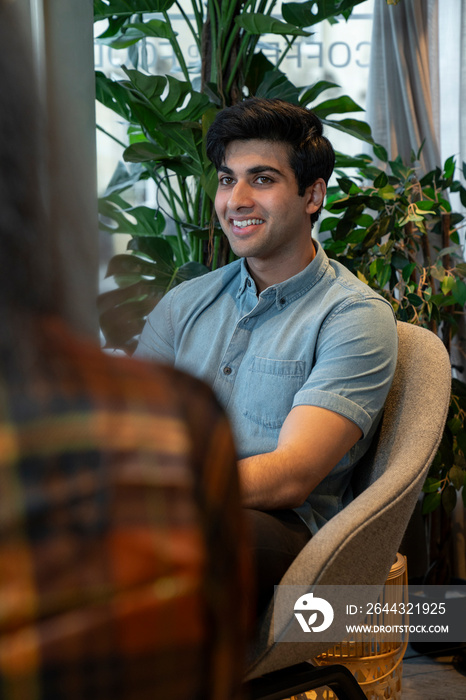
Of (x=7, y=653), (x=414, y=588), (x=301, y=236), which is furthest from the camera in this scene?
(x=414, y=588)

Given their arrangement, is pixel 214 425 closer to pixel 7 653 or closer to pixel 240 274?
pixel 7 653

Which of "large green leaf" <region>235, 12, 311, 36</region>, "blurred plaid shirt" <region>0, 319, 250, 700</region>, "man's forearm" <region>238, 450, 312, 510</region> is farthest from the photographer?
"large green leaf" <region>235, 12, 311, 36</region>

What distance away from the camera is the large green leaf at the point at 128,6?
6.50ft

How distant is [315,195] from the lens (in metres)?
1.66

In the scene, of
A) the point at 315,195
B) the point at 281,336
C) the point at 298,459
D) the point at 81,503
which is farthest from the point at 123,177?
the point at 81,503

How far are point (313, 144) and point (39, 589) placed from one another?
1464mm

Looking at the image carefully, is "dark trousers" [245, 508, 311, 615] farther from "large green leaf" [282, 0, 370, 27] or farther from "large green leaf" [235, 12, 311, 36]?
"large green leaf" [282, 0, 370, 27]

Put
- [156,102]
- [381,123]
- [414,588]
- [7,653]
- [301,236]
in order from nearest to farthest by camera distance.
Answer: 1. [7,653]
2. [301,236]
3. [156,102]
4. [414,588]
5. [381,123]

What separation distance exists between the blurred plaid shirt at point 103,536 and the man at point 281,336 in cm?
75

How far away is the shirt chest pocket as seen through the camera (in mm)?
1354

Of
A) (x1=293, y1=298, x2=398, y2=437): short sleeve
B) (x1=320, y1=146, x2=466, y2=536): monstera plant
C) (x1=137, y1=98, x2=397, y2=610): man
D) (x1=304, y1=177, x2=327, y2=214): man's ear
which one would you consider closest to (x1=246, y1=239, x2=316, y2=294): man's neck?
(x1=137, y1=98, x2=397, y2=610): man

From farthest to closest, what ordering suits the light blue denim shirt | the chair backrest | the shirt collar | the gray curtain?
1. the gray curtain
2. the shirt collar
3. the light blue denim shirt
4. the chair backrest

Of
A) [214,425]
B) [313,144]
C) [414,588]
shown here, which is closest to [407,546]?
[414,588]

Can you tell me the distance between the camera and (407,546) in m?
2.36
